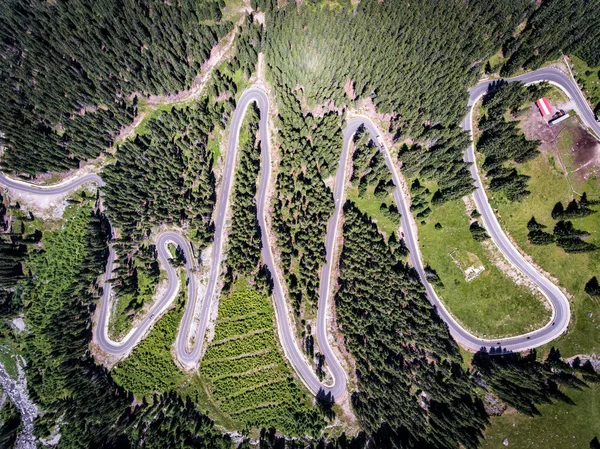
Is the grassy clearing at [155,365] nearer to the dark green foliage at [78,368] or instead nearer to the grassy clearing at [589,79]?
the dark green foliage at [78,368]

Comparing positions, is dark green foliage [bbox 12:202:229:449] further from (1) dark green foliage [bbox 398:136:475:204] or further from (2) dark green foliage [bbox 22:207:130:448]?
(1) dark green foliage [bbox 398:136:475:204]

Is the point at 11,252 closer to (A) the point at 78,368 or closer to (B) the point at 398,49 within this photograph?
(A) the point at 78,368

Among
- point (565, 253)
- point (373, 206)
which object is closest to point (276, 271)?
point (373, 206)

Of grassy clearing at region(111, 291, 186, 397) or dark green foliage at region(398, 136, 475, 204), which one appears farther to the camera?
grassy clearing at region(111, 291, 186, 397)

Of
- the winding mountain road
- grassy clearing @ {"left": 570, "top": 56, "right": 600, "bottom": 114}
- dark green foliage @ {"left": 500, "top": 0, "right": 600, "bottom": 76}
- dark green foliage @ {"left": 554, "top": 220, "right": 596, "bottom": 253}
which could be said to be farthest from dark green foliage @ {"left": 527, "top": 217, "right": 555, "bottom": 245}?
dark green foliage @ {"left": 500, "top": 0, "right": 600, "bottom": 76}

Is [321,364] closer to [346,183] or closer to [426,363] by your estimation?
[426,363]

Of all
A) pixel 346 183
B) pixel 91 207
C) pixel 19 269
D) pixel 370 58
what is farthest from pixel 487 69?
pixel 19 269

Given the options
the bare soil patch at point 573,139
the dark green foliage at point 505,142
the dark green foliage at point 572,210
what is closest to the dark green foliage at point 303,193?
the dark green foliage at point 505,142
